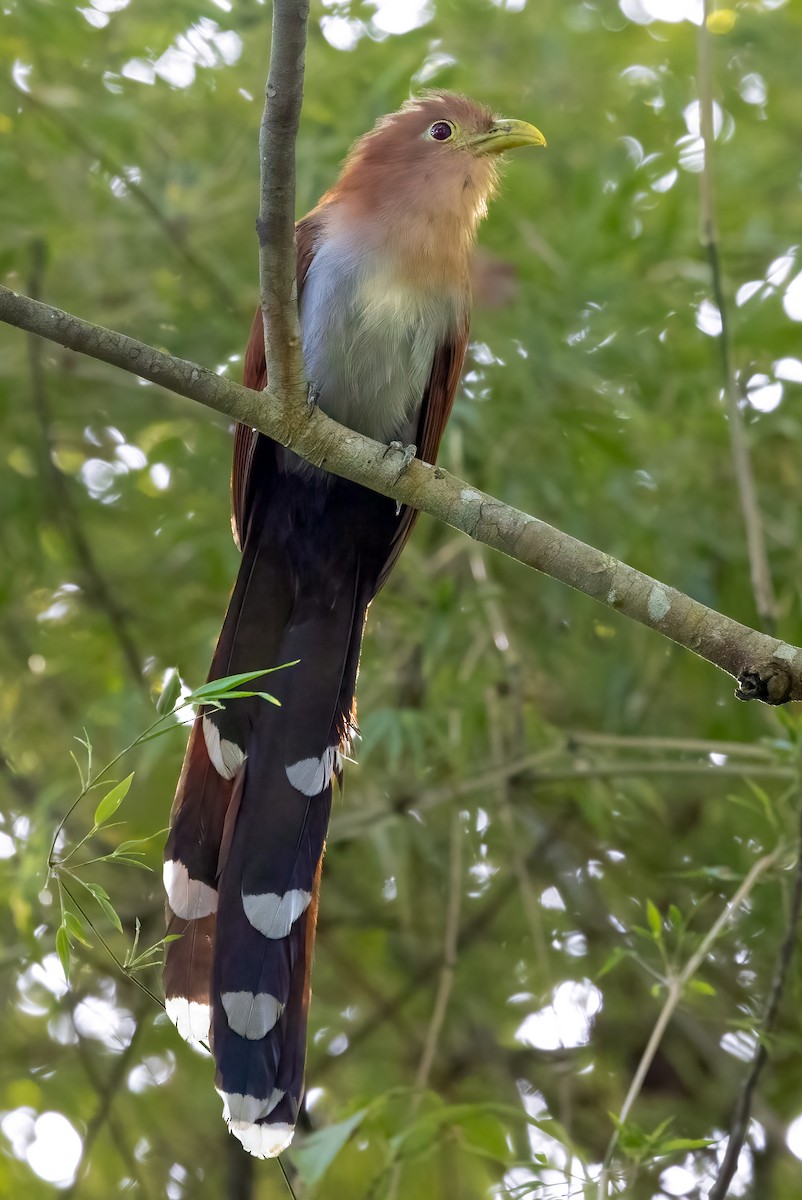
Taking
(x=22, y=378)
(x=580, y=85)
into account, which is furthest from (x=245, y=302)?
(x=580, y=85)

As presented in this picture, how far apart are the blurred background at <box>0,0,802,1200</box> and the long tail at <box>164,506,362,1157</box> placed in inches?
10.0

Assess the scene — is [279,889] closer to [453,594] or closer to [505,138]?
[453,594]

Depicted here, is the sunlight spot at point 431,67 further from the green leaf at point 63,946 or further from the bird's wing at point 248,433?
the green leaf at point 63,946

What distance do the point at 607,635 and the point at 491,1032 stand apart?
3.01 feet

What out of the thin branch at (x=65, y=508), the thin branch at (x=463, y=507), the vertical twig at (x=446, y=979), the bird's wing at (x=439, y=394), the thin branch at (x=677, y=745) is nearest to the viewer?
the thin branch at (x=463, y=507)

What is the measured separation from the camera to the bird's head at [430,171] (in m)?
2.57

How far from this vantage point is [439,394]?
260 centimetres

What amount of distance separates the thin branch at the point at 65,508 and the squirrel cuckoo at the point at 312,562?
1.83 feet

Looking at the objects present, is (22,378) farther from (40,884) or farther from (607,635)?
(607,635)

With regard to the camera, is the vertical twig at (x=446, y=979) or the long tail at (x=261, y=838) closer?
the long tail at (x=261, y=838)

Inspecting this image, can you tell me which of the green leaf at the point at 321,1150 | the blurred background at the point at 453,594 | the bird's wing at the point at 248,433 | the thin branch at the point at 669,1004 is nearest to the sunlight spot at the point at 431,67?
the blurred background at the point at 453,594

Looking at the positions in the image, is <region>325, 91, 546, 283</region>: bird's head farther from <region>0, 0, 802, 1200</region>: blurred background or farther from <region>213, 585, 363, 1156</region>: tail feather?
<region>213, 585, 363, 1156</region>: tail feather

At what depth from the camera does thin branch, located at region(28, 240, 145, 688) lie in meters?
2.93

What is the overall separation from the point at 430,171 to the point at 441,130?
0.14 m
